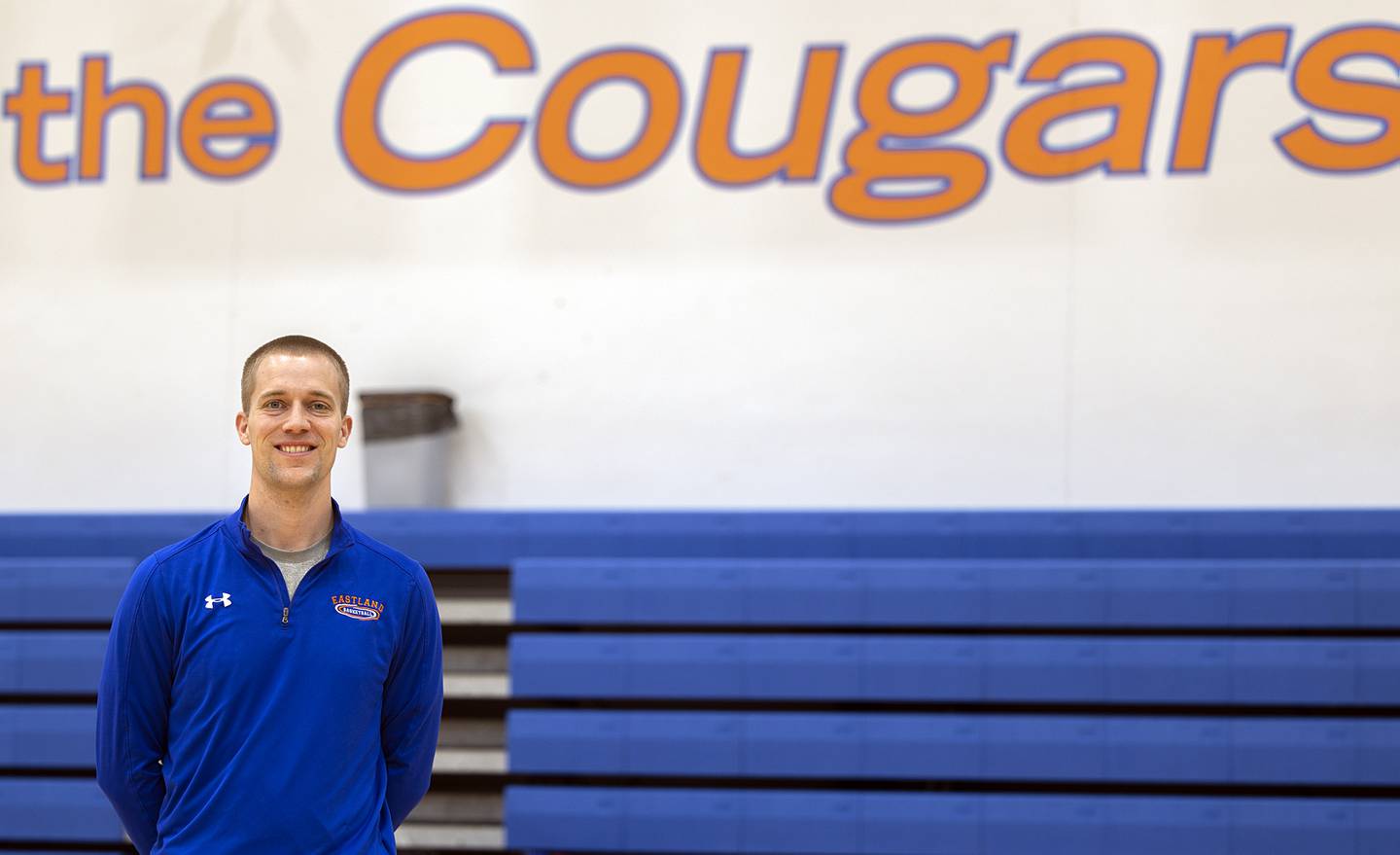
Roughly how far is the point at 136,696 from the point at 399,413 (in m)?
3.22

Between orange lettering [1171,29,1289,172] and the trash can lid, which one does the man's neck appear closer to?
the trash can lid

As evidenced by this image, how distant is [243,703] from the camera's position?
1869mm

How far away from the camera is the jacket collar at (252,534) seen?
1940 millimetres

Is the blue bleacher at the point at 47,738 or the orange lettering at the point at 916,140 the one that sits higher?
the orange lettering at the point at 916,140

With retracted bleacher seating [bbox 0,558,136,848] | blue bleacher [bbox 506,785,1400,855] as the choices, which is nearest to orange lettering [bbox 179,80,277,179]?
retracted bleacher seating [bbox 0,558,136,848]

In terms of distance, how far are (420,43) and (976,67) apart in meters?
2.22

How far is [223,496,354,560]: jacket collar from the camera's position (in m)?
1.94

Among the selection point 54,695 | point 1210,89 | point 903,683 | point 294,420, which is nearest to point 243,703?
point 294,420

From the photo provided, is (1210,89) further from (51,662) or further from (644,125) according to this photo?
(51,662)

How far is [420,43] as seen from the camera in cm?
551

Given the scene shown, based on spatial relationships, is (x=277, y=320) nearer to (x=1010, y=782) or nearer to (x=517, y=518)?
(x=517, y=518)

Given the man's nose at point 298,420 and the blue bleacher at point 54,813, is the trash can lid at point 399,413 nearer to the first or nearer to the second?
the blue bleacher at point 54,813

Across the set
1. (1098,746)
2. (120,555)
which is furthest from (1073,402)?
(120,555)

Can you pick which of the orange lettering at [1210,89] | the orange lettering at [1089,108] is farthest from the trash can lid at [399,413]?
the orange lettering at [1210,89]
